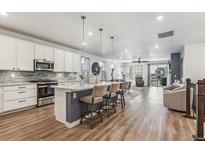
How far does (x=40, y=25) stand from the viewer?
419 cm

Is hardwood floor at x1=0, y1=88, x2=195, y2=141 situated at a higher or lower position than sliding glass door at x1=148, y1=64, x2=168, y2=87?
lower

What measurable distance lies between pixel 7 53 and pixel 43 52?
137 centimetres

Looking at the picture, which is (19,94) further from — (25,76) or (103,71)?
(103,71)

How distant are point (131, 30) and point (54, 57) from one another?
11.4 feet

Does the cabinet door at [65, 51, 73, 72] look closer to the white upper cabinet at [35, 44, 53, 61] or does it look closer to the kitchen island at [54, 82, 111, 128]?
the white upper cabinet at [35, 44, 53, 61]

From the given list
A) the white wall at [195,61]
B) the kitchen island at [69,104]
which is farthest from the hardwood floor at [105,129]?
the white wall at [195,61]

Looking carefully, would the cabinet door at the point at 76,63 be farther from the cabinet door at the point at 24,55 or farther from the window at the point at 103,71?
the window at the point at 103,71

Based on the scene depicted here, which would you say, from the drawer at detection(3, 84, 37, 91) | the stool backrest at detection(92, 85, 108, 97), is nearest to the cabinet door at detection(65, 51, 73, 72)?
the drawer at detection(3, 84, 37, 91)

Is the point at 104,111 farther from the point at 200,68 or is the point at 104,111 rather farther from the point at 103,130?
the point at 200,68

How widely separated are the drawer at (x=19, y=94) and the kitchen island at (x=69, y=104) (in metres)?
1.66

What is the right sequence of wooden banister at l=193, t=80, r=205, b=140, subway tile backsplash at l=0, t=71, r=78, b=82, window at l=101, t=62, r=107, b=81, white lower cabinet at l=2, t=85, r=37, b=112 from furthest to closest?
window at l=101, t=62, r=107, b=81, subway tile backsplash at l=0, t=71, r=78, b=82, white lower cabinet at l=2, t=85, r=37, b=112, wooden banister at l=193, t=80, r=205, b=140

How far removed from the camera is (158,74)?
14562 mm

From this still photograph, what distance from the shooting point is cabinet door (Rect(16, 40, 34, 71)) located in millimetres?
4617
